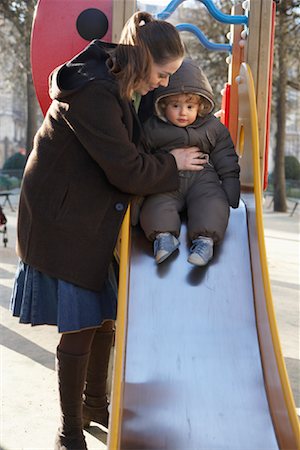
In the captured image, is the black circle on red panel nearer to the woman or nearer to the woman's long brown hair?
the woman

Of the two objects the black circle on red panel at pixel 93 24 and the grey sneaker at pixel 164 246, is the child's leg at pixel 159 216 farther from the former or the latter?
the black circle on red panel at pixel 93 24

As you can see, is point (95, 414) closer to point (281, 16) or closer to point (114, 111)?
point (114, 111)

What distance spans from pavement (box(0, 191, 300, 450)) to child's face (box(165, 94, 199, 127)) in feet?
4.75

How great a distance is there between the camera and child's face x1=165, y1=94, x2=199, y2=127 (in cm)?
280

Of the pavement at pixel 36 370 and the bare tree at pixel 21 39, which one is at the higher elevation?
the bare tree at pixel 21 39

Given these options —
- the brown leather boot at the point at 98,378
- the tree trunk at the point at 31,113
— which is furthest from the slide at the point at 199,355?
the tree trunk at the point at 31,113

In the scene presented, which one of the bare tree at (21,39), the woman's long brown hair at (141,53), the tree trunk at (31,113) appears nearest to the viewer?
the woman's long brown hair at (141,53)

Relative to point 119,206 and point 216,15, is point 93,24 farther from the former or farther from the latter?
point 119,206

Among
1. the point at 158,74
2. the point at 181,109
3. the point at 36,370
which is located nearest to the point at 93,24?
the point at 181,109

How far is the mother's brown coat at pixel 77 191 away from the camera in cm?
228

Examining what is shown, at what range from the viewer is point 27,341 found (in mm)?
4484

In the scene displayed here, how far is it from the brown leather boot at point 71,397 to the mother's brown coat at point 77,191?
297mm

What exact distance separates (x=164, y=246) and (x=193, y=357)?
469 millimetres

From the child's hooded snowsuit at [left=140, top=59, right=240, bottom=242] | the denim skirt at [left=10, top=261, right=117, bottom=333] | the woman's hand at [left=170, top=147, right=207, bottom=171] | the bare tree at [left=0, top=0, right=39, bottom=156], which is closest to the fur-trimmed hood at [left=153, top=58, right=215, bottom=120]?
the child's hooded snowsuit at [left=140, top=59, right=240, bottom=242]
